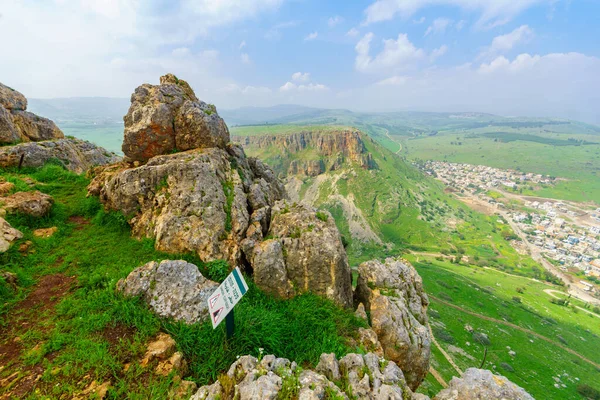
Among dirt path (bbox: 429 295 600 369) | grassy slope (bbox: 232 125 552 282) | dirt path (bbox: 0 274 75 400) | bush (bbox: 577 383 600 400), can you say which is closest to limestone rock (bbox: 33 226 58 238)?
dirt path (bbox: 0 274 75 400)

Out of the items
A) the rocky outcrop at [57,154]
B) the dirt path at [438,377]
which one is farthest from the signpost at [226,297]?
the dirt path at [438,377]

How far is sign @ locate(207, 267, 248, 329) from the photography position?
6.89 meters

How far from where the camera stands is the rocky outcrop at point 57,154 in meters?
19.0

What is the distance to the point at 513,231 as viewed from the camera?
548 ft

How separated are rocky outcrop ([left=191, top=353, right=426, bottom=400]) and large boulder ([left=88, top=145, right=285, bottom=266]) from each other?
265 inches

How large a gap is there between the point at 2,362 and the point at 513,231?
737 feet

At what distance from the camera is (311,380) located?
6402mm

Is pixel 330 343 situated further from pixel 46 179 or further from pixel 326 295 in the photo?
pixel 46 179

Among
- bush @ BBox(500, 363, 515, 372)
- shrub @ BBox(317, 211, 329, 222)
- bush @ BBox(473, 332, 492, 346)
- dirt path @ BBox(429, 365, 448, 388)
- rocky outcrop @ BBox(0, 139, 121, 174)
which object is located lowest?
bush @ BBox(473, 332, 492, 346)

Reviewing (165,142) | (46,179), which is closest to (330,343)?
(165,142)

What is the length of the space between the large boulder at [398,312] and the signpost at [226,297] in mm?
8429

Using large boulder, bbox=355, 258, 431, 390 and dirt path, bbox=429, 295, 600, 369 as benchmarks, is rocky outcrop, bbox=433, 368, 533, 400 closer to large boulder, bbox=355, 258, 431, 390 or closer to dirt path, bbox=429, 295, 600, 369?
large boulder, bbox=355, 258, 431, 390

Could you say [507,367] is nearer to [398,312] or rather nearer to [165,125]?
[398,312]

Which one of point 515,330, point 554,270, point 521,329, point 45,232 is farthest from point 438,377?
point 554,270
